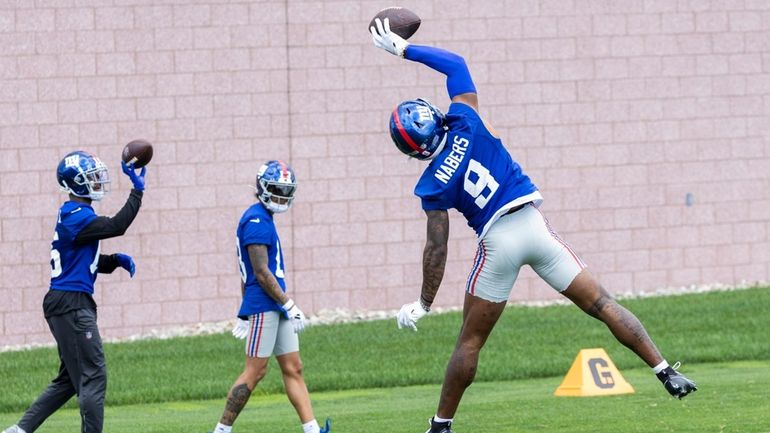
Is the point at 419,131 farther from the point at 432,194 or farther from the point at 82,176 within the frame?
the point at 82,176

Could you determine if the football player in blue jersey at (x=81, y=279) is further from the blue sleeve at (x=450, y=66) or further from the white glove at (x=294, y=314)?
the blue sleeve at (x=450, y=66)

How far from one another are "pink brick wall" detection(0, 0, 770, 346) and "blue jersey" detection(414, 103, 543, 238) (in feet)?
30.0

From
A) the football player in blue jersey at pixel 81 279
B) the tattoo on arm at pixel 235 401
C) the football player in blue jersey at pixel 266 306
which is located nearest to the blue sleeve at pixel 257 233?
the football player in blue jersey at pixel 266 306

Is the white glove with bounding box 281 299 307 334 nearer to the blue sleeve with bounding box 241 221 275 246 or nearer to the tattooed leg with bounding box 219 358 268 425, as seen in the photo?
the tattooed leg with bounding box 219 358 268 425

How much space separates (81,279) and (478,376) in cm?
589

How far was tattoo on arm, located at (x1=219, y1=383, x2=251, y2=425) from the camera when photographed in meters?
9.91

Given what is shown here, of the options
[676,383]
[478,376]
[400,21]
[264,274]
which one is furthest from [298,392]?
[478,376]

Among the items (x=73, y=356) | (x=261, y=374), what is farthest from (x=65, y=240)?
(x=261, y=374)

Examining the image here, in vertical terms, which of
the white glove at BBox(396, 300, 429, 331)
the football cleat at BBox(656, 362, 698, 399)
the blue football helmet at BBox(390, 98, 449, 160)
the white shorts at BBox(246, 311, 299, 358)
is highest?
the blue football helmet at BBox(390, 98, 449, 160)

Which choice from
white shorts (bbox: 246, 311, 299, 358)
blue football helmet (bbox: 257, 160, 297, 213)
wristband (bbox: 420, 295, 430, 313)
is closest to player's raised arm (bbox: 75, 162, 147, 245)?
blue football helmet (bbox: 257, 160, 297, 213)

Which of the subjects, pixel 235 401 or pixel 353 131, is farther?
pixel 353 131

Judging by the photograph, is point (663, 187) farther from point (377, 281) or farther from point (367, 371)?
point (367, 371)

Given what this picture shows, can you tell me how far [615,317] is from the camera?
28.6 ft

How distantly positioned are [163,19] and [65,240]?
8428 mm
